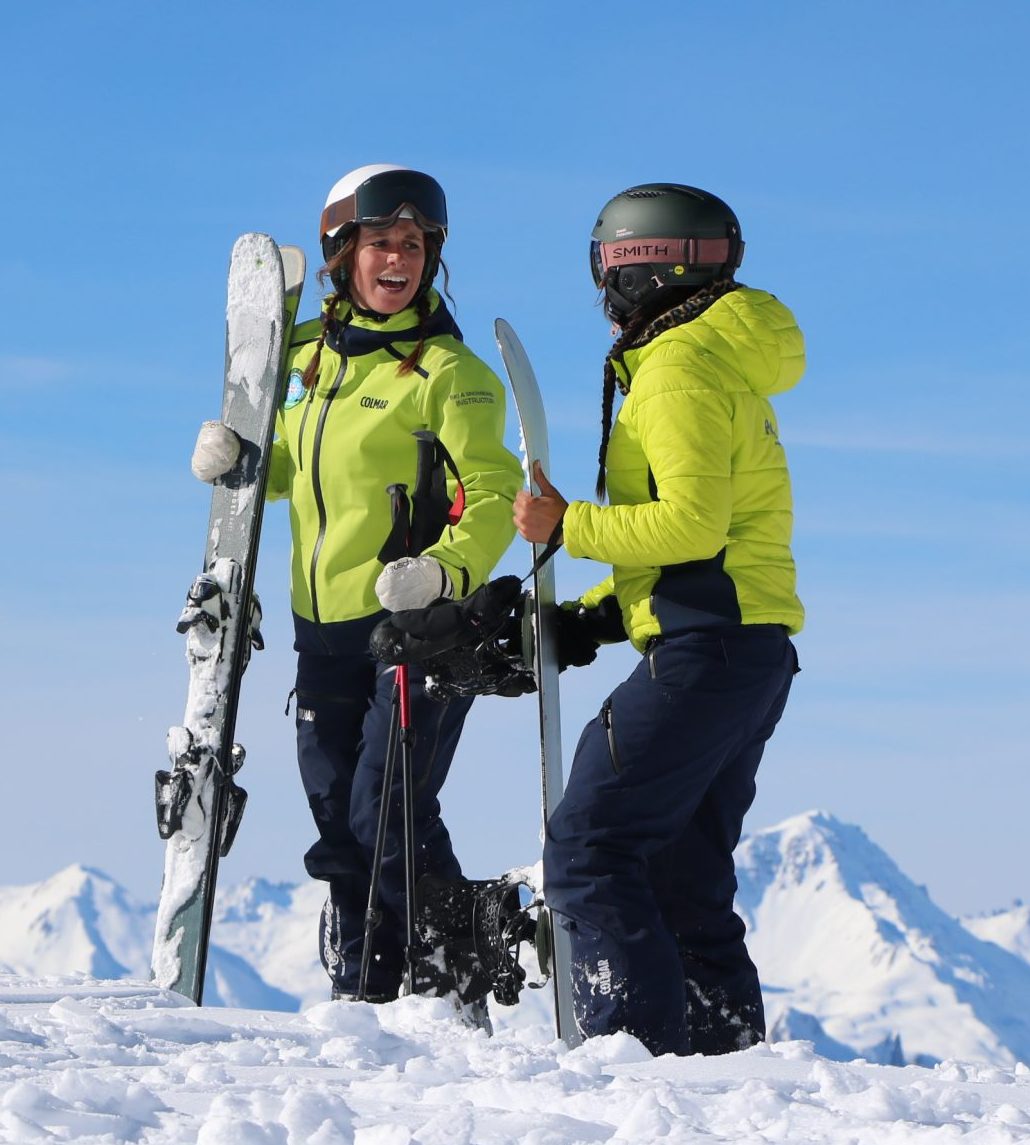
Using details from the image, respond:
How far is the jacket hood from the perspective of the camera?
4.61 meters

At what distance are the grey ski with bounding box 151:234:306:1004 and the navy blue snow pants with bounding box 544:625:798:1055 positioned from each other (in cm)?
203

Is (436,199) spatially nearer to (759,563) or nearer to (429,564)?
(429,564)

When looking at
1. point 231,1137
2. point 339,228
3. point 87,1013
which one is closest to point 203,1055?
point 87,1013

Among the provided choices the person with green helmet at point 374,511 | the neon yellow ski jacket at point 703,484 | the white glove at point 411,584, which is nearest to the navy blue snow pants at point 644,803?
the neon yellow ski jacket at point 703,484

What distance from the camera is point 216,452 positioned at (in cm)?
631

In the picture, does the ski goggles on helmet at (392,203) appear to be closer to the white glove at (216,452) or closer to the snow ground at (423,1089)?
the white glove at (216,452)

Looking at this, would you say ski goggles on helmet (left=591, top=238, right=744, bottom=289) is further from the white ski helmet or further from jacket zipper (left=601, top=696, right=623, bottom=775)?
jacket zipper (left=601, top=696, right=623, bottom=775)

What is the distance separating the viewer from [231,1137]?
3043mm

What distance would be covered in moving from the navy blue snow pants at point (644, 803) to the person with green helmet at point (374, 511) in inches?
38.9

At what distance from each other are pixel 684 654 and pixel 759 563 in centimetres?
35

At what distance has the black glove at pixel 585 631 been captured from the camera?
5.21 m

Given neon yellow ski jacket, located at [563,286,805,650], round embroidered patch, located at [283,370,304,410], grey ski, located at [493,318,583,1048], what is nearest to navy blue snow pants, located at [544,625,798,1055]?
neon yellow ski jacket, located at [563,286,805,650]

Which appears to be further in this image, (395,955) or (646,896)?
(395,955)

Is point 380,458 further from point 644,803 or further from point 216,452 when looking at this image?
point 644,803
